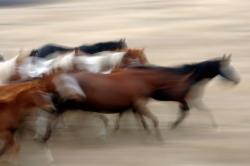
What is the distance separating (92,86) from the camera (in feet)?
24.1

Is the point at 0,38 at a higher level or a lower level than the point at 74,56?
lower

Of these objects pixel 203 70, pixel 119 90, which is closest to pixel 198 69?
pixel 203 70

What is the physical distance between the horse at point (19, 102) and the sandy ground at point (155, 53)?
1.90 feet

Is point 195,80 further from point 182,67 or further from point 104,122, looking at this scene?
point 104,122

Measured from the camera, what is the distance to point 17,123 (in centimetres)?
640

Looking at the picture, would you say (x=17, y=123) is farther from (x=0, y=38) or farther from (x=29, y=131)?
(x=0, y=38)

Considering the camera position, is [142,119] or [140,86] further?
[142,119]

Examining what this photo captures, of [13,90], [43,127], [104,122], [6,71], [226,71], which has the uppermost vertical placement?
[13,90]

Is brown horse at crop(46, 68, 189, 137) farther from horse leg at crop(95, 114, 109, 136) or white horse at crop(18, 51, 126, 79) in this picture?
white horse at crop(18, 51, 126, 79)

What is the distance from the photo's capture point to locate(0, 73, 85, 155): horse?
A: 6.34m

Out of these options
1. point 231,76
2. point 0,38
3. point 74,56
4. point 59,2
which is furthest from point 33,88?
point 59,2

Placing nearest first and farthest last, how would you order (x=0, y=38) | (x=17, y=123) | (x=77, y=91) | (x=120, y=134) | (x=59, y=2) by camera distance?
(x=17, y=123) < (x=77, y=91) < (x=120, y=134) < (x=0, y=38) < (x=59, y=2)

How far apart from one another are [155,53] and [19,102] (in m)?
6.92

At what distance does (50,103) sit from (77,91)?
51 centimetres
